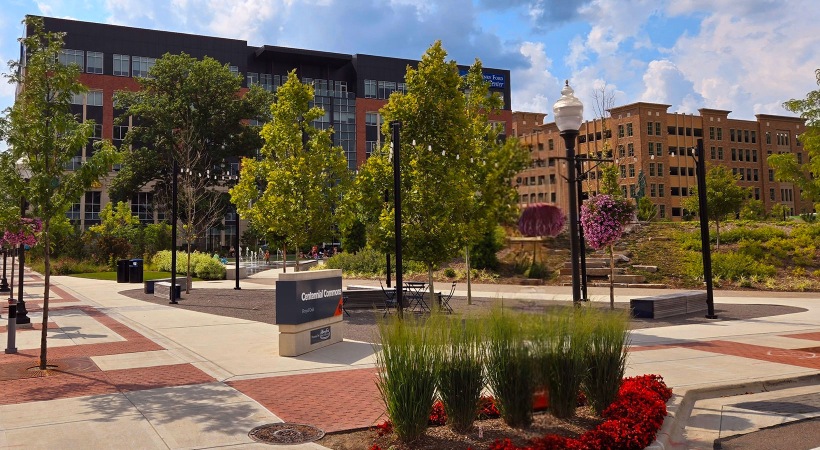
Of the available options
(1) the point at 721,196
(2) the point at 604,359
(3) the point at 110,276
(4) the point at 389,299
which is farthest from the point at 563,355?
(3) the point at 110,276

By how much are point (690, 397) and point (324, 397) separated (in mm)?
5220

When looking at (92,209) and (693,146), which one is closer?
(693,146)

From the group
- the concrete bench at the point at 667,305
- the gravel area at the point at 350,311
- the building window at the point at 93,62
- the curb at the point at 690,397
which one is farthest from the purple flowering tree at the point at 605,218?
the building window at the point at 93,62

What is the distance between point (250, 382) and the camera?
9.77 metres

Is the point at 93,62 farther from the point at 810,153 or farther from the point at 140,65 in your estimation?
the point at 810,153

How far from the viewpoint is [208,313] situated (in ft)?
66.2

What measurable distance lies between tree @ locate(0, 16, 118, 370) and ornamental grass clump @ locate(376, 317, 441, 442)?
757 cm

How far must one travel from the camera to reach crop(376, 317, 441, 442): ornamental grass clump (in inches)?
240

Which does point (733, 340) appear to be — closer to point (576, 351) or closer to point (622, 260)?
point (576, 351)

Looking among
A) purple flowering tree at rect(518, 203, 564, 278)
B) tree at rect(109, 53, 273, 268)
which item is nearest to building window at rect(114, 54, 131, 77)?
tree at rect(109, 53, 273, 268)

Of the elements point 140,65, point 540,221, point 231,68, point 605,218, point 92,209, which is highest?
point 231,68

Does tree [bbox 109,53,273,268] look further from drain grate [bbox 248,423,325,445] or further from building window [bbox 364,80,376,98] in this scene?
drain grate [bbox 248,423,325,445]

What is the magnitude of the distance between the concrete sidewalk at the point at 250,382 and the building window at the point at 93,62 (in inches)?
2522

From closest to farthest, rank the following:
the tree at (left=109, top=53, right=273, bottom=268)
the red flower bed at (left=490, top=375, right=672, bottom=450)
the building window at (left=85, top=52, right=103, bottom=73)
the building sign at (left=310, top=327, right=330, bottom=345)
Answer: the red flower bed at (left=490, top=375, right=672, bottom=450) → the building sign at (left=310, top=327, right=330, bottom=345) → the tree at (left=109, top=53, right=273, bottom=268) → the building window at (left=85, top=52, right=103, bottom=73)
